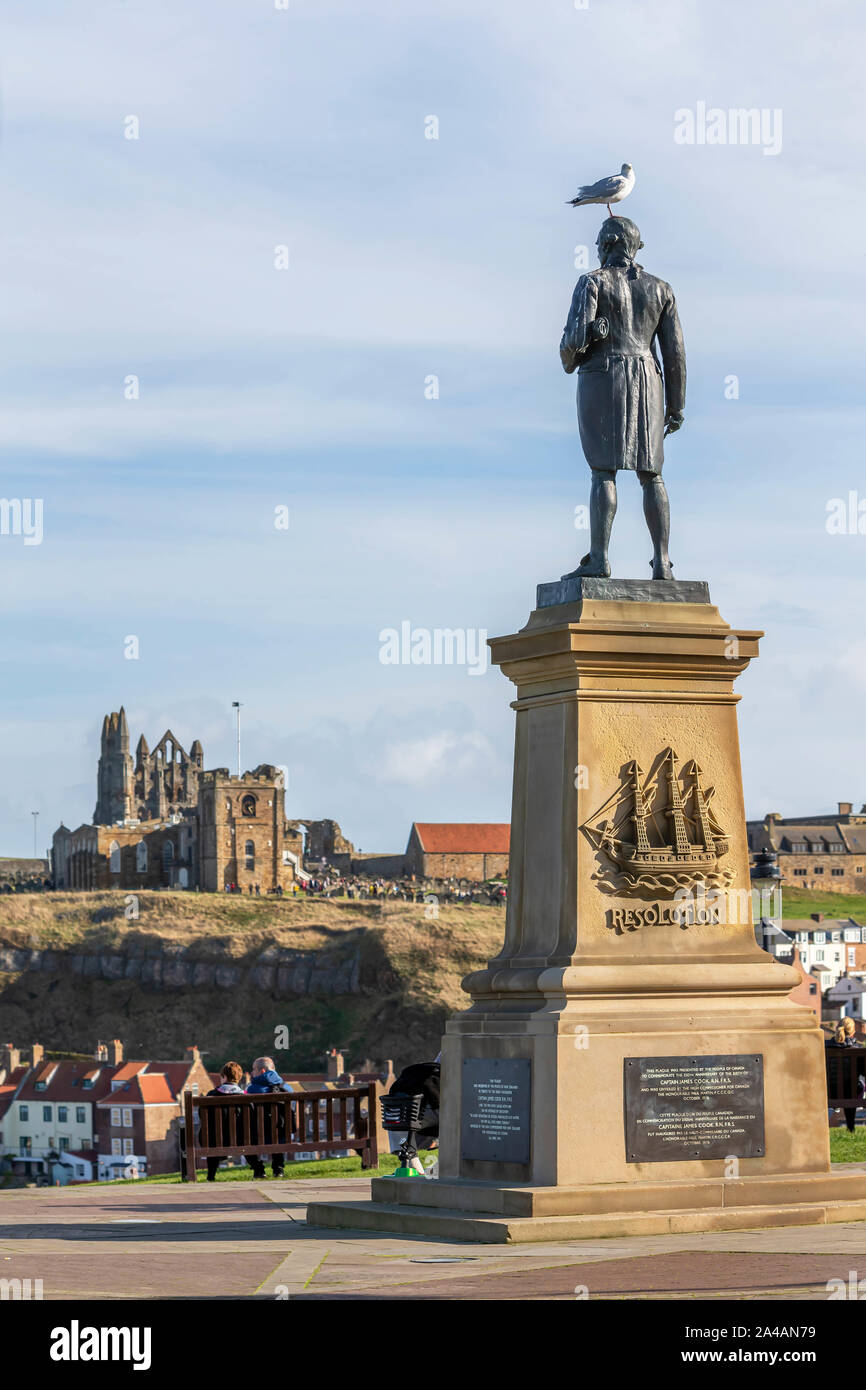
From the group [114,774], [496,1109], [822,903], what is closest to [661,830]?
[496,1109]

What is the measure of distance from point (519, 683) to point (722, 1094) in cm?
268

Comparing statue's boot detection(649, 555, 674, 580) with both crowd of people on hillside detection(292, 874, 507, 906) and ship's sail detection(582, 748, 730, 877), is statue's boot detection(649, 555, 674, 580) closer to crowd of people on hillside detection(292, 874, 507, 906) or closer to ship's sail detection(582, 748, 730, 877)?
ship's sail detection(582, 748, 730, 877)

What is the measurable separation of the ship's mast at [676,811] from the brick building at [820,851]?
154 metres

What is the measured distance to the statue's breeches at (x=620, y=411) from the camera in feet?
38.1

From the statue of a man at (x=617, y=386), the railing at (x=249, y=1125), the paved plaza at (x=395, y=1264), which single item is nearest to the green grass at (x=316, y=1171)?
the railing at (x=249, y=1125)

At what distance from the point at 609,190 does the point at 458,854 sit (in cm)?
16387

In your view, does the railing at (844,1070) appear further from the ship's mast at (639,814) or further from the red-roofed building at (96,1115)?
the red-roofed building at (96,1115)

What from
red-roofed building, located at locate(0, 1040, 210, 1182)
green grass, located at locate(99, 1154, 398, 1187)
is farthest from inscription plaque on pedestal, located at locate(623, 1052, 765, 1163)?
red-roofed building, located at locate(0, 1040, 210, 1182)

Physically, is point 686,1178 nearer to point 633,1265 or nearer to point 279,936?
point 633,1265

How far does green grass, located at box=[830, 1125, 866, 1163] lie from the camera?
573 inches

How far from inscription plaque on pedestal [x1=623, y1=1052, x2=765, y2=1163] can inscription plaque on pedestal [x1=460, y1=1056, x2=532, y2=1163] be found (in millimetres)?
564

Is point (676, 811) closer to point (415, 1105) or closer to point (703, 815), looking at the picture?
point (703, 815)

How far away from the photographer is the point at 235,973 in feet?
435
